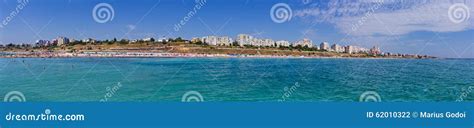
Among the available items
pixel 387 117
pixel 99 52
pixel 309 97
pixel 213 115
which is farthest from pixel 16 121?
pixel 99 52

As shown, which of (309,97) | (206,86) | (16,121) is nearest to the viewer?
(16,121)

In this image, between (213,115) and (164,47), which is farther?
(164,47)

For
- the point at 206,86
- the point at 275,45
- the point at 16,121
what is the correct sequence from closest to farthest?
the point at 16,121, the point at 206,86, the point at 275,45

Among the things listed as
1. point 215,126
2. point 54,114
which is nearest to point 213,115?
point 215,126

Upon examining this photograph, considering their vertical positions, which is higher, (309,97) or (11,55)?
(11,55)

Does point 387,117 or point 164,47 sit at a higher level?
point 164,47

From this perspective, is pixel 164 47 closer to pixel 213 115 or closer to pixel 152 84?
pixel 152 84

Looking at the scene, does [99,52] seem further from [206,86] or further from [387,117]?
[387,117]

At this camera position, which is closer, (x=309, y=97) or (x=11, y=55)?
(x=309, y=97)

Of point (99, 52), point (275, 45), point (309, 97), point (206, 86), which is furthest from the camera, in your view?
point (99, 52)
